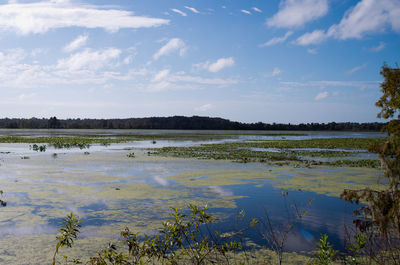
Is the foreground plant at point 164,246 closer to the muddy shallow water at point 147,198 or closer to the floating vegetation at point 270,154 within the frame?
the muddy shallow water at point 147,198

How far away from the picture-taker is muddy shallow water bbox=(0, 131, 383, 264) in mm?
7004

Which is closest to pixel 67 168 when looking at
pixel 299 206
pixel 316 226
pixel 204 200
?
pixel 204 200

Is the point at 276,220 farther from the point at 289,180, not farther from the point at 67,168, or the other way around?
the point at 67,168

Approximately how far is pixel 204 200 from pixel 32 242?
5148mm

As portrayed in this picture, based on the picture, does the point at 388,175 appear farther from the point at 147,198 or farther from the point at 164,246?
the point at 147,198

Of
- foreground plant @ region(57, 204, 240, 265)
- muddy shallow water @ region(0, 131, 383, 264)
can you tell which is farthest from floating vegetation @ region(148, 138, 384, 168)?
foreground plant @ region(57, 204, 240, 265)

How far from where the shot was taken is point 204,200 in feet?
34.2

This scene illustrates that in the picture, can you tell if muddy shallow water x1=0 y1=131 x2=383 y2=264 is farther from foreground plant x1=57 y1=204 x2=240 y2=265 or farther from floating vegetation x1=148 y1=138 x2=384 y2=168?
floating vegetation x1=148 y1=138 x2=384 y2=168

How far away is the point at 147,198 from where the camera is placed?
10.6 meters

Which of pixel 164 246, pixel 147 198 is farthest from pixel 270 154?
pixel 164 246

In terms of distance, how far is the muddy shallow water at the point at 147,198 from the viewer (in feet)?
23.0

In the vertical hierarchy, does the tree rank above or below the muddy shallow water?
above

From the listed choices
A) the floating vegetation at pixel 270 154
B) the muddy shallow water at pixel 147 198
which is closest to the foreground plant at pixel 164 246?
the muddy shallow water at pixel 147 198

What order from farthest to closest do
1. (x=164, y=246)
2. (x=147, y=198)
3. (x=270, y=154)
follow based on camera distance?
(x=270, y=154) < (x=147, y=198) < (x=164, y=246)
